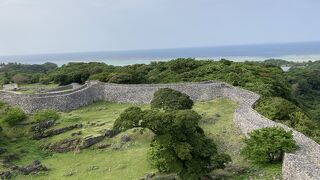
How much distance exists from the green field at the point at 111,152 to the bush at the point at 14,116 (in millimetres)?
604

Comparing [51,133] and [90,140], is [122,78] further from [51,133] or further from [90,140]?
[90,140]

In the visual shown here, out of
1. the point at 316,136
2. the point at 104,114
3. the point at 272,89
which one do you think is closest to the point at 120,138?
the point at 104,114

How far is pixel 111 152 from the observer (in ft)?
92.5

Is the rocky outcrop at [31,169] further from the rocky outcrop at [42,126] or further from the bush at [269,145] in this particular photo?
the bush at [269,145]

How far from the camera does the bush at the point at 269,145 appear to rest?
21.0 metres

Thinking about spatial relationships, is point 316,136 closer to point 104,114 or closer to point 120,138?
point 120,138

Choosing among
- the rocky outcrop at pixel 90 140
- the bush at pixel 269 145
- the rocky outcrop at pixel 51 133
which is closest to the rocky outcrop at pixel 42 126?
the rocky outcrop at pixel 51 133

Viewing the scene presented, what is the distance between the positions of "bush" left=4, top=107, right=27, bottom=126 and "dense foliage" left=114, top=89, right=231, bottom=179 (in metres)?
15.2

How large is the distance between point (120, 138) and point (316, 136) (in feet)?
43.7

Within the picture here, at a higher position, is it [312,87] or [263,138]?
[263,138]

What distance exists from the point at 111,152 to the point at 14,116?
1027 centimetres

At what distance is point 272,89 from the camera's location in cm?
4344

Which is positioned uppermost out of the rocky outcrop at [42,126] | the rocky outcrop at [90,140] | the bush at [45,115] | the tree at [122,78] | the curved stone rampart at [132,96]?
the tree at [122,78]

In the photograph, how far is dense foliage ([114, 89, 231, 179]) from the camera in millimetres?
20984
